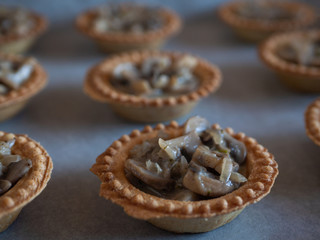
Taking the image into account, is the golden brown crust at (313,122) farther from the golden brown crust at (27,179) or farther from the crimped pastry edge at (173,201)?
the golden brown crust at (27,179)

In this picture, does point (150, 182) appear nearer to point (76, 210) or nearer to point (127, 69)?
point (76, 210)

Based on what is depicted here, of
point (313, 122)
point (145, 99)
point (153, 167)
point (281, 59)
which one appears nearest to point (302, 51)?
point (281, 59)

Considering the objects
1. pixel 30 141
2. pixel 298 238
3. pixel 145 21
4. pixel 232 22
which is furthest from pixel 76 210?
pixel 232 22

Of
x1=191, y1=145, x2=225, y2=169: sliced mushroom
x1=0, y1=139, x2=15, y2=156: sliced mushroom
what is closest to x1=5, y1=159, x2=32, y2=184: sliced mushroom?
x1=0, y1=139, x2=15, y2=156: sliced mushroom

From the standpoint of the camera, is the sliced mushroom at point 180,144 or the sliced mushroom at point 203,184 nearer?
the sliced mushroom at point 203,184

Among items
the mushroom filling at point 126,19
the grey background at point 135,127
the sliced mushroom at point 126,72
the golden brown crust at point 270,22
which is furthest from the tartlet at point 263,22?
the sliced mushroom at point 126,72

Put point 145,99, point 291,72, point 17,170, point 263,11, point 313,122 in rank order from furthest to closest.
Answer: point 263,11, point 291,72, point 145,99, point 313,122, point 17,170

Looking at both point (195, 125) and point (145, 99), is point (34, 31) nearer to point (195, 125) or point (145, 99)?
point (145, 99)
